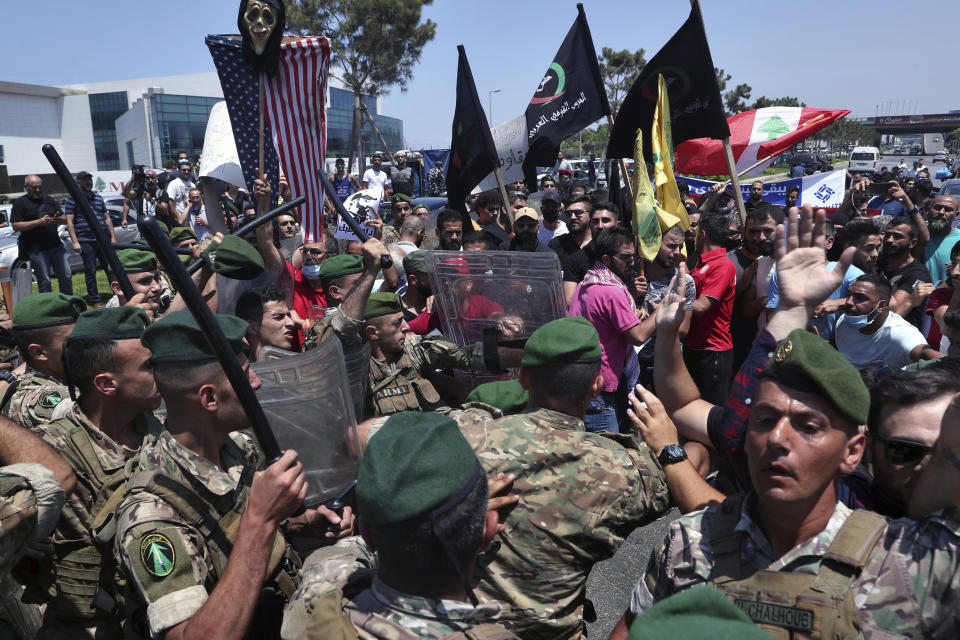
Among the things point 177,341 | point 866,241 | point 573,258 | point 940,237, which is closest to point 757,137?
point 940,237

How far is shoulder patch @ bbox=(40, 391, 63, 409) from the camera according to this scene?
10.8 ft

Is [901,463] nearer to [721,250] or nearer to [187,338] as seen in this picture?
[187,338]

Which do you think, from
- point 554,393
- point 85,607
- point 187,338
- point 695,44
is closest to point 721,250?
point 695,44

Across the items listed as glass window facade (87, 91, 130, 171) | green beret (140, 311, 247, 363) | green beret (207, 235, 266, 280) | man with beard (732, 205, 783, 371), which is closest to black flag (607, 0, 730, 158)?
man with beard (732, 205, 783, 371)

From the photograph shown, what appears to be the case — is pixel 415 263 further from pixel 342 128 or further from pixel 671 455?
pixel 342 128

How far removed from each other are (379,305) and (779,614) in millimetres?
2959

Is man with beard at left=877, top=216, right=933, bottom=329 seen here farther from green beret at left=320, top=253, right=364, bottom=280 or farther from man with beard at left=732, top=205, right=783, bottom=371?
green beret at left=320, top=253, right=364, bottom=280

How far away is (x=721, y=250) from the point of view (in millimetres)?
5965

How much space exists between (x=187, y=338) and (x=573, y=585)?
1608 mm

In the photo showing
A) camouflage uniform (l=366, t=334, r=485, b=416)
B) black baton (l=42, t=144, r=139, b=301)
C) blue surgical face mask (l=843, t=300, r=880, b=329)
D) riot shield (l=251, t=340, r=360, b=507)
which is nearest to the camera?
riot shield (l=251, t=340, r=360, b=507)

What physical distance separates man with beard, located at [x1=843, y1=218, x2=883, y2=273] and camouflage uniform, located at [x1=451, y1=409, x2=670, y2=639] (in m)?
5.00

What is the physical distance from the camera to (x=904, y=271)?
593cm

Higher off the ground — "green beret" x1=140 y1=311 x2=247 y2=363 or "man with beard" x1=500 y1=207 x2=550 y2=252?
"man with beard" x1=500 y1=207 x2=550 y2=252

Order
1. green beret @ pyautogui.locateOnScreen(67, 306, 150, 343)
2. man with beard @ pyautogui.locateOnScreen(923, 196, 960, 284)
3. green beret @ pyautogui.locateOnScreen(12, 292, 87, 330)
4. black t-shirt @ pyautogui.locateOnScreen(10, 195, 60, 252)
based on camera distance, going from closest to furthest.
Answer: green beret @ pyautogui.locateOnScreen(67, 306, 150, 343) < green beret @ pyautogui.locateOnScreen(12, 292, 87, 330) < man with beard @ pyautogui.locateOnScreen(923, 196, 960, 284) < black t-shirt @ pyautogui.locateOnScreen(10, 195, 60, 252)
